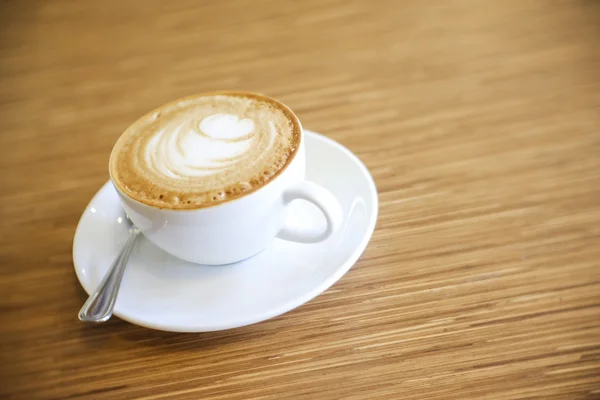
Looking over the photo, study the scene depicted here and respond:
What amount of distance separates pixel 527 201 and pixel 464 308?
17 cm

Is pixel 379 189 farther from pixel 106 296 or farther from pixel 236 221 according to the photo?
pixel 106 296

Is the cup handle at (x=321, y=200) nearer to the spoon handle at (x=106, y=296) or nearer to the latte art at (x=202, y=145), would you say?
the latte art at (x=202, y=145)

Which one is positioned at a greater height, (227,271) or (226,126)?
(226,126)

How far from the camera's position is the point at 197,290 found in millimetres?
534

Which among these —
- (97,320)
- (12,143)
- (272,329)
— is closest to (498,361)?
(272,329)

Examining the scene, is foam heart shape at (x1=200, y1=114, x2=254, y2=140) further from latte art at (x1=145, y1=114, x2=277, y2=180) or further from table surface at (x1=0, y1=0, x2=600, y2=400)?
table surface at (x1=0, y1=0, x2=600, y2=400)

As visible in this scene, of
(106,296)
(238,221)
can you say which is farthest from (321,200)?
(106,296)

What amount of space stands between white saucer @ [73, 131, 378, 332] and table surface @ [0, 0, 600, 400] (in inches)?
1.1

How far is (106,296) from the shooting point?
51 cm

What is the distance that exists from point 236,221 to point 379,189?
0.72ft

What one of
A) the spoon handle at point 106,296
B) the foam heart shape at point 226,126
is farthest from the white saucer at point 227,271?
the foam heart shape at point 226,126

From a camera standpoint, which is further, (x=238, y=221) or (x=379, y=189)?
(x=379, y=189)

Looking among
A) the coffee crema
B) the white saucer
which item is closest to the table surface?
the white saucer

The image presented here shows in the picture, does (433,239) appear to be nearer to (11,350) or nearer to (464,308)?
(464,308)
